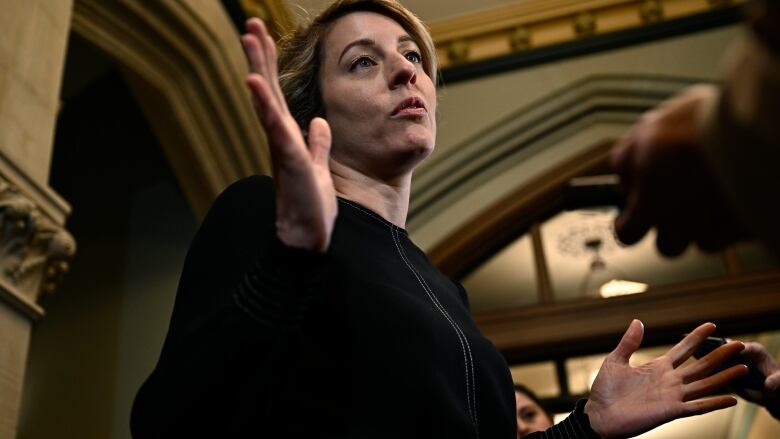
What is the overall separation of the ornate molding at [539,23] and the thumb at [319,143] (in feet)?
11.3

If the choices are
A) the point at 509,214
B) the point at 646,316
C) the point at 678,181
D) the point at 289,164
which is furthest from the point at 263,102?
the point at 509,214

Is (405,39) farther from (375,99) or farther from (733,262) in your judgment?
(733,262)

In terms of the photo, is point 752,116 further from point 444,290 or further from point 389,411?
point 444,290

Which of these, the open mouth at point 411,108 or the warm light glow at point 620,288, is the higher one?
the warm light glow at point 620,288

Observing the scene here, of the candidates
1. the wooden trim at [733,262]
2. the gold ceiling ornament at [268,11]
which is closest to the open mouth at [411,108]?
the gold ceiling ornament at [268,11]

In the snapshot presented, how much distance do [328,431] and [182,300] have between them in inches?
8.0

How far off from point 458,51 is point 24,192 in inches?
114

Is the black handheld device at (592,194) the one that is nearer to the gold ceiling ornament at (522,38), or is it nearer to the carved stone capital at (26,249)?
the carved stone capital at (26,249)

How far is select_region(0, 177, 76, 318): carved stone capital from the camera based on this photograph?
55.6 inches

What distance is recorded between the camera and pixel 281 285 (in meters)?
0.64

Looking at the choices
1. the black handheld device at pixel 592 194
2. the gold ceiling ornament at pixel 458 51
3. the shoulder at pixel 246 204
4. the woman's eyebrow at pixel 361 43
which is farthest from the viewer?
the gold ceiling ornament at pixel 458 51

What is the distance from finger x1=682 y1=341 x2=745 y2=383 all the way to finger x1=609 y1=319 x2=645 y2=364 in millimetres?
68

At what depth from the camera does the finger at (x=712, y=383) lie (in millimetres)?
930

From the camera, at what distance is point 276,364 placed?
0.67 m
